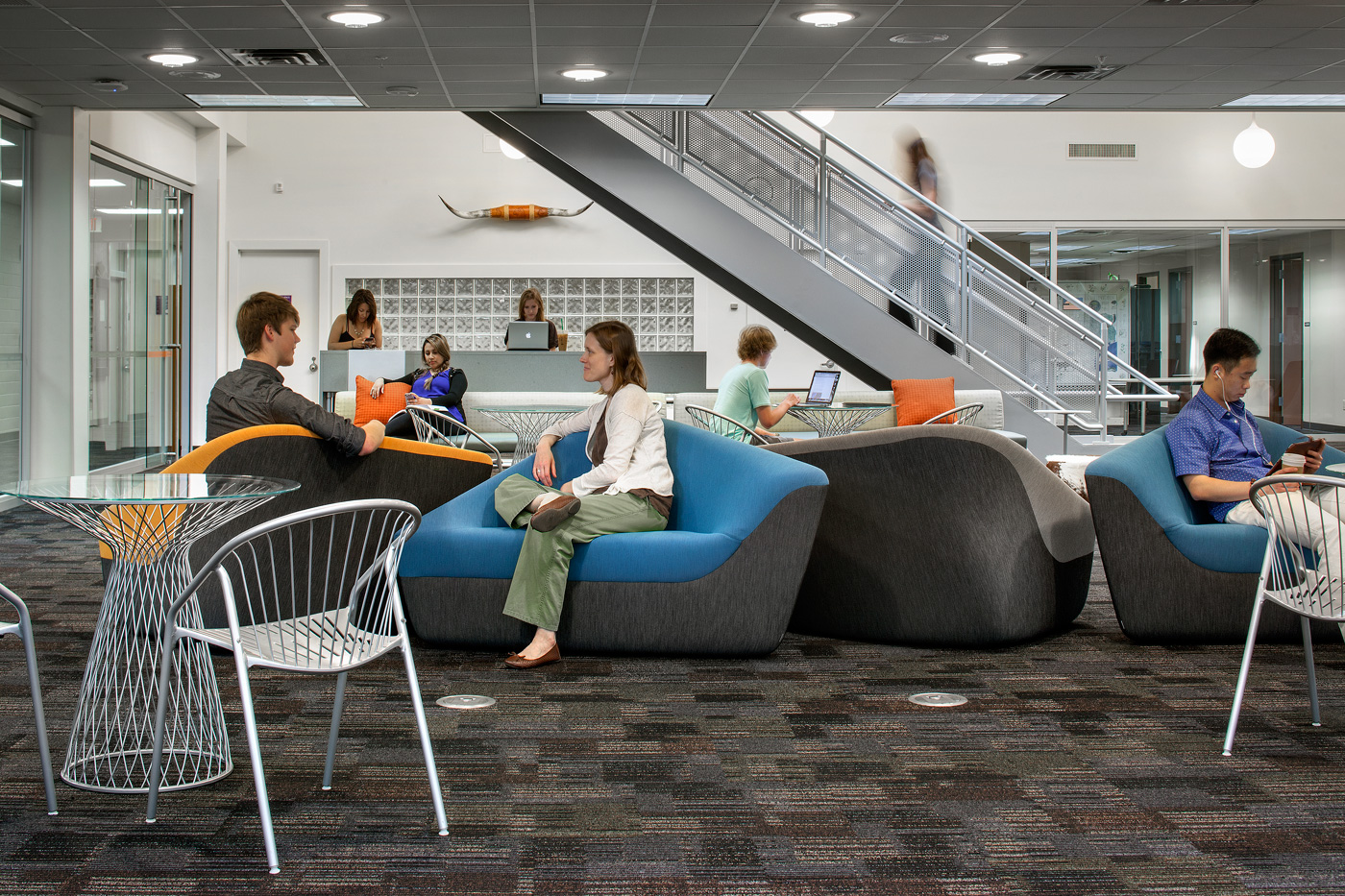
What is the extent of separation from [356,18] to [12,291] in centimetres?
334

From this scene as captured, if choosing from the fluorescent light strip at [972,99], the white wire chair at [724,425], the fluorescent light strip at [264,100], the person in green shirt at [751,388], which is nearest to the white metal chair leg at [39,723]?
the white wire chair at [724,425]

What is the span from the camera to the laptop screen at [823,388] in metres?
7.51

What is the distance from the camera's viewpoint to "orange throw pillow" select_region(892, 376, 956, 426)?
8.66m

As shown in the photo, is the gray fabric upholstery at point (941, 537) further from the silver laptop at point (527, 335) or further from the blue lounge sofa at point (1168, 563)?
the silver laptop at point (527, 335)

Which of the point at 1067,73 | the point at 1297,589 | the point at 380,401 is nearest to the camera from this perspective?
the point at 1297,589

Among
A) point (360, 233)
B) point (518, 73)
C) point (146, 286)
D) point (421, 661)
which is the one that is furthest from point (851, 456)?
point (360, 233)

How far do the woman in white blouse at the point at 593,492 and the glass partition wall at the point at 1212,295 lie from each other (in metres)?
9.24

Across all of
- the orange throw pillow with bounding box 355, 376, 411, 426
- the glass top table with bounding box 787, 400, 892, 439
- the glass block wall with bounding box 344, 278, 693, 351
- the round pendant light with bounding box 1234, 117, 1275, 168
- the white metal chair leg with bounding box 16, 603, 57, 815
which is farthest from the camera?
the glass block wall with bounding box 344, 278, 693, 351

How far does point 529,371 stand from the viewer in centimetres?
888

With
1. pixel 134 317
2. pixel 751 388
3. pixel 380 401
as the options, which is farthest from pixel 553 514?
pixel 134 317

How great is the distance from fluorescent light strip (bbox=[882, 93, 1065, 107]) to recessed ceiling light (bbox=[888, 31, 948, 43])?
129 centimetres

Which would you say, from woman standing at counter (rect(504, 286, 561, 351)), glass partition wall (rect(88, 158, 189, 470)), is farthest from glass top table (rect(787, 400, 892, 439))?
glass partition wall (rect(88, 158, 189, 470))

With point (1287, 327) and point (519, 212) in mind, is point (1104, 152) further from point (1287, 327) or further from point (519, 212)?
point (519, 212)

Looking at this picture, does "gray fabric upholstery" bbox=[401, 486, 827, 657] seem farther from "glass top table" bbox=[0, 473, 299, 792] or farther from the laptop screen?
the laptop screen
